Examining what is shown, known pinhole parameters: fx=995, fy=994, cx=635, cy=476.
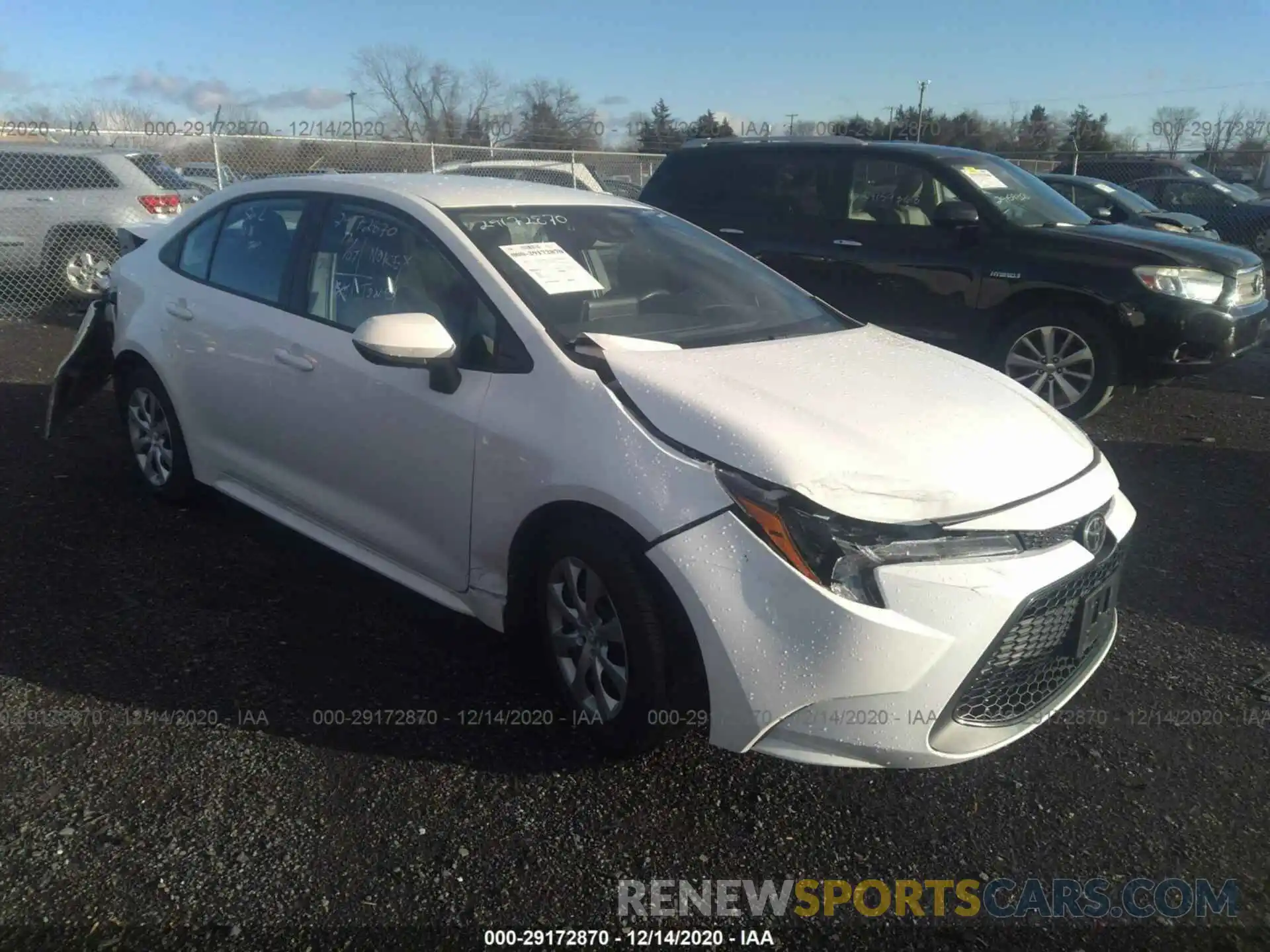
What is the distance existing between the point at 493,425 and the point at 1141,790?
7.01 feet

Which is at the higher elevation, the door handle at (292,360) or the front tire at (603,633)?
the door handle at (292,360)

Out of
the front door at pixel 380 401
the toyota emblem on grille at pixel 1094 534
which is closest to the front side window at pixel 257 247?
the front door at pixel 380 401

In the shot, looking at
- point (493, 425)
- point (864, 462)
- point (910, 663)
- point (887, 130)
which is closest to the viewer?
point (910, 663)

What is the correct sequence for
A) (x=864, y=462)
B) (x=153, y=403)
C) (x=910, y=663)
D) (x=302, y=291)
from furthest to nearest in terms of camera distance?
(x=153, y=403)
(x=302, y=291)
(x=864, y=462)
(x=910, y=663)

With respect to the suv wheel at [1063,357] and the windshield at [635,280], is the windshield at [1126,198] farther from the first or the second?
the windshield at [635,280]

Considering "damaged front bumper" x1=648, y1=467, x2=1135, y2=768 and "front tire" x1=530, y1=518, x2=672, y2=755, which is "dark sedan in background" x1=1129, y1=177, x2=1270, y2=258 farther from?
"front tire" x1=530, y1=518, x2=672, y2=755

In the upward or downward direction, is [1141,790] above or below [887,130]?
below

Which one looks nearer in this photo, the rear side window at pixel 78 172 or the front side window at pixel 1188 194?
the rear side window at pixel 78 172

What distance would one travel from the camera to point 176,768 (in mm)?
2822

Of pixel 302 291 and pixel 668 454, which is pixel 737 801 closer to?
pixel 668 454

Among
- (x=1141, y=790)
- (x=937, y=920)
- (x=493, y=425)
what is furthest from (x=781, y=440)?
Result: (x=1141, y=790)

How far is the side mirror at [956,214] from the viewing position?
21.7ft

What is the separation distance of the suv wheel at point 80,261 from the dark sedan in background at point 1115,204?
33.8 ft

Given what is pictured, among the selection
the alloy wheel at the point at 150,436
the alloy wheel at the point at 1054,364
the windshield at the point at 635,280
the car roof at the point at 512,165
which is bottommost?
the alloy wheel at the point at 150,436
